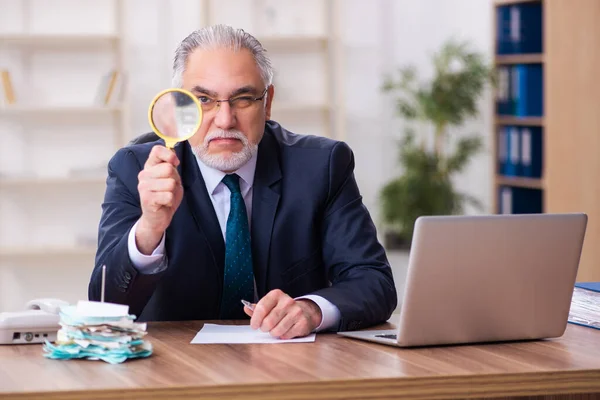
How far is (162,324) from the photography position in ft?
7.13

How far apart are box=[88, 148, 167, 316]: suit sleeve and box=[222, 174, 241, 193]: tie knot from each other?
0.21 metres

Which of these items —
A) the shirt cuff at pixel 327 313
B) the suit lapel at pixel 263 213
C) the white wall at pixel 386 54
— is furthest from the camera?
the white wall at pixel 386 54

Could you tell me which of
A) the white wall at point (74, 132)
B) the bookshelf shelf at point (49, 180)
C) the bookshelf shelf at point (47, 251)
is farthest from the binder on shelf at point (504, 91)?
the bookshelf shelf at point (47, 251)

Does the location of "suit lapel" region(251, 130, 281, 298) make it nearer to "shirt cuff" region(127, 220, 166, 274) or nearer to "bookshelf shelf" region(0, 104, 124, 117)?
"shirt cuff" region(127, 220, 166, 274)

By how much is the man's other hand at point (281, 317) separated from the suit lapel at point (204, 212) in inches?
15.8

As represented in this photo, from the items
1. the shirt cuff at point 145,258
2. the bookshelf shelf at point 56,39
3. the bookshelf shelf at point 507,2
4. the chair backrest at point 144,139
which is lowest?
the shirt cuff at point 145,258

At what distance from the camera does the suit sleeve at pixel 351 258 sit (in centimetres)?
218

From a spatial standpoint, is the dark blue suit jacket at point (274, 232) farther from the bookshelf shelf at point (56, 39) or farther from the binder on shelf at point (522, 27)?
the binder on shelf at point (522, 27)

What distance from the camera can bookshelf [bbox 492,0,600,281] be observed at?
5.71 meters

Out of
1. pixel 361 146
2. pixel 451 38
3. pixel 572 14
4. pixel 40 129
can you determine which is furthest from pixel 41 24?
pixel 572 14

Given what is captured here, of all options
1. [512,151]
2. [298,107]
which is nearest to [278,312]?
[298,107]

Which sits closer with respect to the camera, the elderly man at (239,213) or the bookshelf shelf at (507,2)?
the elderly man at (239,213)

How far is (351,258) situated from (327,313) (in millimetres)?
346

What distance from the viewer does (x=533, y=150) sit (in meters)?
6.42
